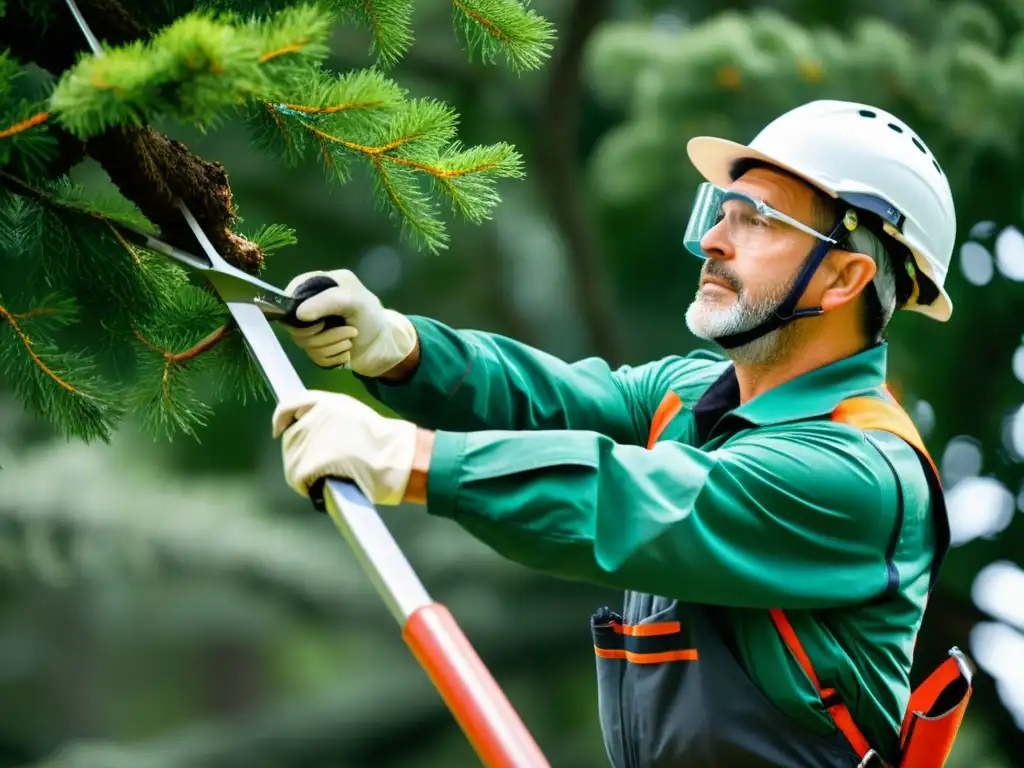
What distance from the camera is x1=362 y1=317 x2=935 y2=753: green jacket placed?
2027 mm

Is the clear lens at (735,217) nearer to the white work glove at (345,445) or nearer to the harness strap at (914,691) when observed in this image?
the harness strap at (914,691)

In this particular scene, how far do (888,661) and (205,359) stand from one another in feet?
3.86

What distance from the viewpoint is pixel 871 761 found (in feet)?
7.78

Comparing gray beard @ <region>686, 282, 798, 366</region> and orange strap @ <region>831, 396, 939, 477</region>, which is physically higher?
gray beard @ <region>686, 282, 798, 366</region>

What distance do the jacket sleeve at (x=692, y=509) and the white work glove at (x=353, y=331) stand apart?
44 centimetres

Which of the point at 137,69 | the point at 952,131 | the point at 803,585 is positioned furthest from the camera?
the point at 952,131

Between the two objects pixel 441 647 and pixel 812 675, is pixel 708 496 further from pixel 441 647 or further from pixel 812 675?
pixel 441 647

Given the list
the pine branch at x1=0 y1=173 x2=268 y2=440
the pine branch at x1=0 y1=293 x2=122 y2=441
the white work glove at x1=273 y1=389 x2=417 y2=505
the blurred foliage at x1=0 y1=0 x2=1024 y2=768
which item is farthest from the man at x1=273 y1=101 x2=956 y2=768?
the blurred foliage at x1=0 y1=0 x2=1024 y2=768

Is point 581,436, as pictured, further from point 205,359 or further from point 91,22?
point 91,22

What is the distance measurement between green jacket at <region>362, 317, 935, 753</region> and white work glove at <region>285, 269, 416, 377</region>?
0.07 meters

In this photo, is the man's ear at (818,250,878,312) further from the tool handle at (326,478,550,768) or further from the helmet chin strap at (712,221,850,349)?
the tool handle at (326,478,550,768)

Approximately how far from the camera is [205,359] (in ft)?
7.92

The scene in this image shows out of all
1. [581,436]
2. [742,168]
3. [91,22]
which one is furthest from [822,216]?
[91,22]

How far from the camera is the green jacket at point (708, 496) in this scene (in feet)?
6.65
